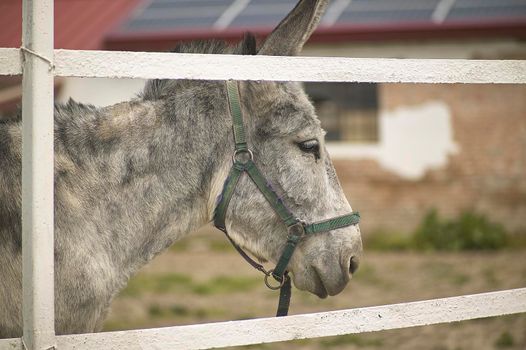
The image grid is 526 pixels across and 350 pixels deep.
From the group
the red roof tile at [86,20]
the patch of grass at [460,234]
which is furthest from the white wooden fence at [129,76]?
the patch of grass at [460,234]

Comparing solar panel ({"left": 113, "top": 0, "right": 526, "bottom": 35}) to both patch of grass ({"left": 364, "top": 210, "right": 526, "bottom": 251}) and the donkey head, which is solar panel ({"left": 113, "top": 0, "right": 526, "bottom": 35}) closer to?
patch of grass ({"left": 364, "top": 210, "right": 526, "bottom": 251})

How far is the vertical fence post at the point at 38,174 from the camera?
1.84 meters

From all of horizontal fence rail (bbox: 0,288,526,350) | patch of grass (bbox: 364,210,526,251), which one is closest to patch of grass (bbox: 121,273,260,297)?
patch of grass (bbox: 364,210,526,251)

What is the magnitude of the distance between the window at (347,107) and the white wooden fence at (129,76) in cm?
921

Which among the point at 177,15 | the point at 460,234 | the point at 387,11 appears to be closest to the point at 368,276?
the point at 460,234

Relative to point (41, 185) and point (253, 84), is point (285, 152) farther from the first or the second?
point (41, 185)

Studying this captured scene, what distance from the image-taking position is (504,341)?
18.8 ft

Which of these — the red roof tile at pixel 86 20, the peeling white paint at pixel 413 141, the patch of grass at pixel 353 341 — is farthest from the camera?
the peeling white paint at pixel 413 141

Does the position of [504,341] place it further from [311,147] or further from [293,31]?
[293,31]

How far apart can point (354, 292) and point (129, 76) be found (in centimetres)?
624

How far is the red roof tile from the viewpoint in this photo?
1015 centimetres

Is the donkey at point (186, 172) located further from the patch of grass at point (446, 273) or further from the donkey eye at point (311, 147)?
the patch of grass at point (446, 273)

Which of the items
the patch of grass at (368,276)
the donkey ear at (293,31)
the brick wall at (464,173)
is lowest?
the patch of grass at (368,276)

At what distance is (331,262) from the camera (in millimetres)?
2555
